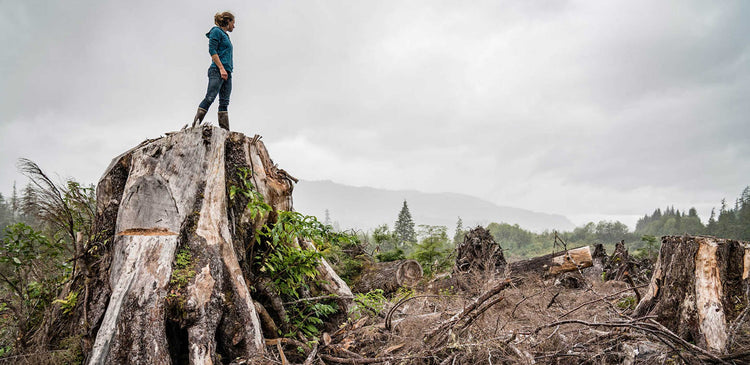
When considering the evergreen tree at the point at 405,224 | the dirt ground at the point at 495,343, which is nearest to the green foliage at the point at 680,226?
the evergreen tree at the point at 405,224

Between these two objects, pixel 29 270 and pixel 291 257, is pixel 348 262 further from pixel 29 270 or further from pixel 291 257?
pixel 29 270

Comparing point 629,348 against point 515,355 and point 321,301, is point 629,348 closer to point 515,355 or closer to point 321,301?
point 515,355

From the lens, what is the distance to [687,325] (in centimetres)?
366

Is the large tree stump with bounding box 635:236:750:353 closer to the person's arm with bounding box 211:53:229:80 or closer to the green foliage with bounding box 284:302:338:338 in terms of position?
the green foliage with bounding box 284:302:338:338

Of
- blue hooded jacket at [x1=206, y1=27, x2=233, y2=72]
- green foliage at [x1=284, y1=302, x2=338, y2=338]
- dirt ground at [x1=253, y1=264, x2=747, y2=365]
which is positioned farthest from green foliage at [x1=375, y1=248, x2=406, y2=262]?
blue hooded jacket at [x1=206, y1=27, x2=233, y2=72]

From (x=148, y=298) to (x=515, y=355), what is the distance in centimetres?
341

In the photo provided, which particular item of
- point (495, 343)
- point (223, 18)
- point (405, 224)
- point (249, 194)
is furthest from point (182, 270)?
point (405, 224)

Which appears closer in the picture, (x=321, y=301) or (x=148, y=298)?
(x=148, y=298)

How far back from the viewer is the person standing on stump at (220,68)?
545 centimetres

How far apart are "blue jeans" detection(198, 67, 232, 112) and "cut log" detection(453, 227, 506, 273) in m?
8.78

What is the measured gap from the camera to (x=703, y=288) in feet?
12.2

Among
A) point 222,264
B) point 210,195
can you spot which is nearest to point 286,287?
point 222,264

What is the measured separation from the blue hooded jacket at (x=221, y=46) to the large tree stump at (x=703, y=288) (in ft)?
22.1

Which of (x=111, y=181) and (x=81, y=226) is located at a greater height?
(x=111, y=181)
